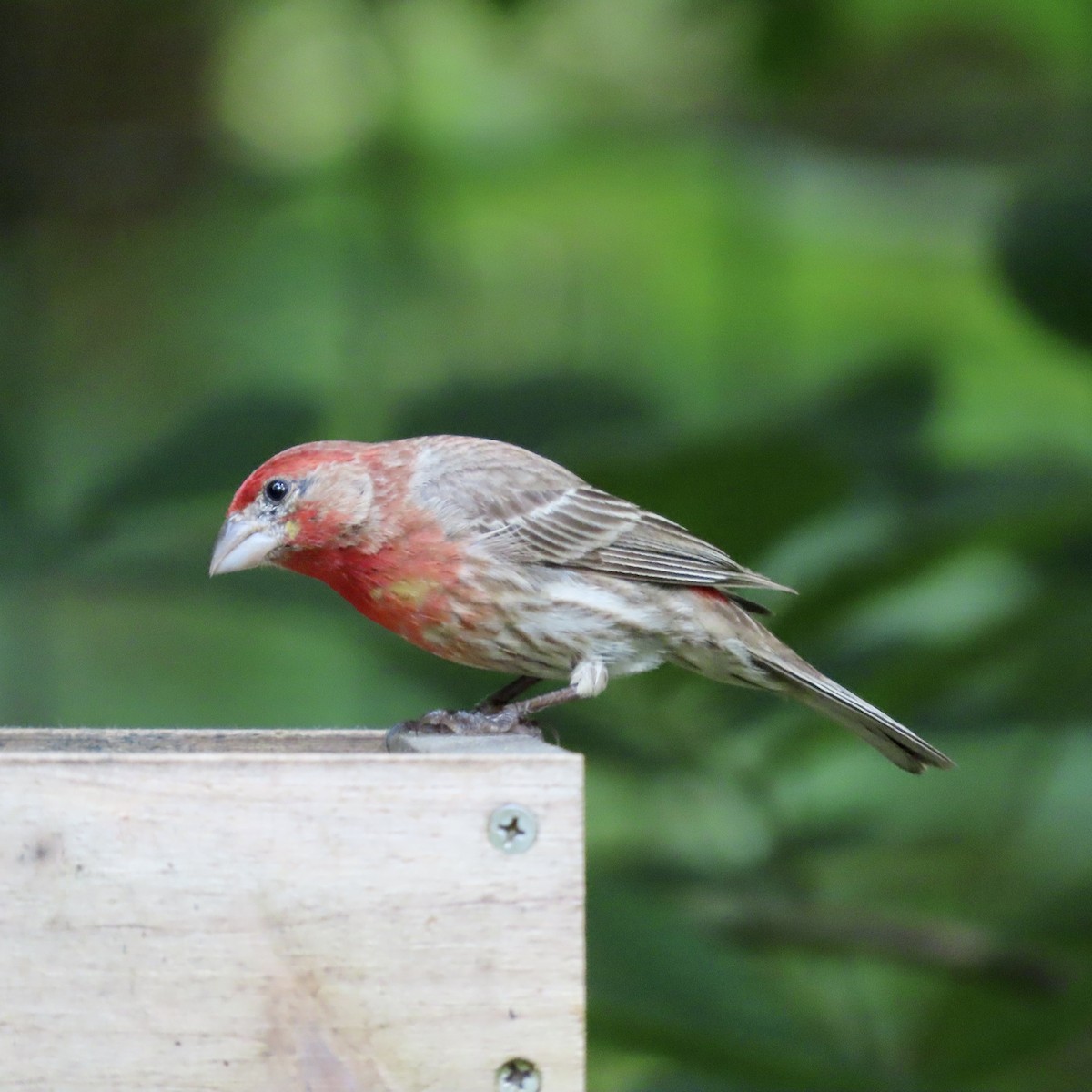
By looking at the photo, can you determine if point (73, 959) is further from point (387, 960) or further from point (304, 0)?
point (304, 0)

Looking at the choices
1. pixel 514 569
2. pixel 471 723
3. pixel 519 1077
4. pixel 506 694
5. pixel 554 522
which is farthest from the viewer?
pixel 506 694

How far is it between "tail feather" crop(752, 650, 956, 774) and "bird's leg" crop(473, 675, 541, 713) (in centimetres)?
49

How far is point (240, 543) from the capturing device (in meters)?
3.34

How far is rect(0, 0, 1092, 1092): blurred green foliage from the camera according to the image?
3.38 meters

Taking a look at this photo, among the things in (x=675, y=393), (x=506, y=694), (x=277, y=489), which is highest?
(x=277, y=489)

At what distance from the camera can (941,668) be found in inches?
134

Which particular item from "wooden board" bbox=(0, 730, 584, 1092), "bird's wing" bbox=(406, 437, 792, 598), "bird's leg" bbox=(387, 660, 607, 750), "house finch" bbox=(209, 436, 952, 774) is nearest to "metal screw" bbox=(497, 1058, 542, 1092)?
"wooden board" bbox=(0, 730, 584, 1092)

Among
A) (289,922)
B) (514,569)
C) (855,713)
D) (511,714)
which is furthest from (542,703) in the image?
(289,922)

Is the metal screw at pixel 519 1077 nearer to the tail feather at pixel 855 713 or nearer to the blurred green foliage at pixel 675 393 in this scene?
the blurred green foliage at pixel 675 393

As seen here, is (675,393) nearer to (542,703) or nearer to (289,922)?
(542,703)

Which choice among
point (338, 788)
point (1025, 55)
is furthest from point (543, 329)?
point (338, 788)

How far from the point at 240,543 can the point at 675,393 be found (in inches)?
56.2

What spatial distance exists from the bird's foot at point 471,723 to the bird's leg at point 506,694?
19 cm

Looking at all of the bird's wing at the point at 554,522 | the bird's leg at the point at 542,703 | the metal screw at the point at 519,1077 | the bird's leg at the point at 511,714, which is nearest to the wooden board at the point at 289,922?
the metal screw at the point at 519,1077
